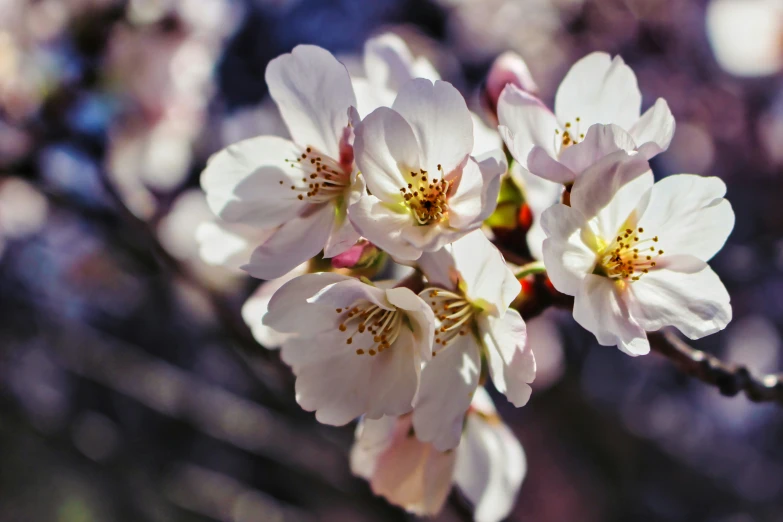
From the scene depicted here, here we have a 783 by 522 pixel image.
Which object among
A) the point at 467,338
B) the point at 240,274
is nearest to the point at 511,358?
the point at 467,338

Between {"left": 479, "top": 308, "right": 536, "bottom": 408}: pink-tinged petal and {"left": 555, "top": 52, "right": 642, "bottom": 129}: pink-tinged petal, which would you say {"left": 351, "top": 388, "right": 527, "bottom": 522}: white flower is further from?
{"left": 555, "top": 52, "right": 642, "bottom": 129}: pink-tinged petal

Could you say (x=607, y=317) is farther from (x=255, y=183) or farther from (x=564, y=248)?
(x=255, y=183)

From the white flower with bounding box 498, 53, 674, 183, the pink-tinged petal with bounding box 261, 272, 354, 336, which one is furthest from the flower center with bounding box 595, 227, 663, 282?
the pink-tinged petal with bounding box 261, 272, 354, 336

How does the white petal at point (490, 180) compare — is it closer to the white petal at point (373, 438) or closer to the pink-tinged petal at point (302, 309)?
the pink-tinged petal at point (302, 309)

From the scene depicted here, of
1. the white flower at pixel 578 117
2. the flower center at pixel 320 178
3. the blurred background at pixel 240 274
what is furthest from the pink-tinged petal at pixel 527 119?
the blurred background at pixel 240 274

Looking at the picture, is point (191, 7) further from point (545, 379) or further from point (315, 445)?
point (545, 379)

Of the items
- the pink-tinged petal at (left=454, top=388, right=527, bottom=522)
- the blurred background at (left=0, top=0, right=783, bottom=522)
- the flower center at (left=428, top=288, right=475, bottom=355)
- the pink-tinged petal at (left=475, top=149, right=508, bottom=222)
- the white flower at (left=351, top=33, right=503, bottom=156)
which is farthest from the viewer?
the blurred background at (left=0, top=0, right=783, bottom=522)
